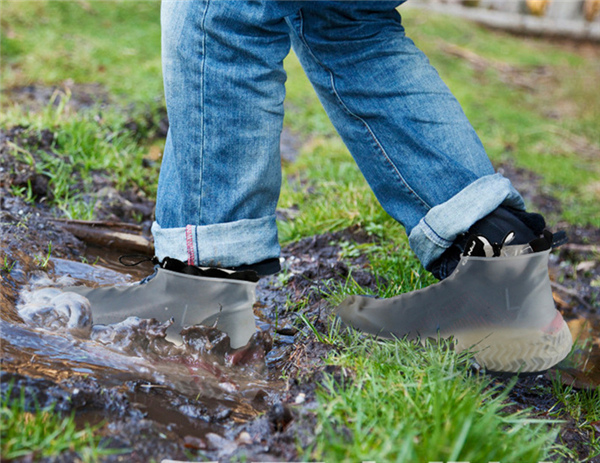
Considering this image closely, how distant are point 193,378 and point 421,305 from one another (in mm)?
718

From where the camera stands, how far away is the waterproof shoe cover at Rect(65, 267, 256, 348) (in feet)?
5.34

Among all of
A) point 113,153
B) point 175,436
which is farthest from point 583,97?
point 175,436

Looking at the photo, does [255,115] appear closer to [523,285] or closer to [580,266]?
[523,285]

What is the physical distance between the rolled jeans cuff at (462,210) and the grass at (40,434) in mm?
1069

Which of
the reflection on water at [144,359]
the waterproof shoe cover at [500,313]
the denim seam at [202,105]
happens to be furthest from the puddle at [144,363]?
the waterproof shoe cover at [500,313]

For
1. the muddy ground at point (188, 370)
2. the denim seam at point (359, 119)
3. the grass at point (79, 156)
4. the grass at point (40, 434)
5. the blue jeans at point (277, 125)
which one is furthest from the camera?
the grass at point (79, 156)

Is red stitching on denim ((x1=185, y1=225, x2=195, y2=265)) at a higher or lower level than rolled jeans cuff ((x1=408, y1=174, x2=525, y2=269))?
lower

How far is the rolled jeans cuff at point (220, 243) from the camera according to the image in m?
1.58

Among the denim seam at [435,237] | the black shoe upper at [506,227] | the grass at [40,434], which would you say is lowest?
the grass at [40,434]

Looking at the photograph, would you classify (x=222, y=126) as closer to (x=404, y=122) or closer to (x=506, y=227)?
(x=404, y=122)

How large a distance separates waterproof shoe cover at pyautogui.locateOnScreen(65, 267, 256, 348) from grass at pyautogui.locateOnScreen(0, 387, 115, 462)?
48cm

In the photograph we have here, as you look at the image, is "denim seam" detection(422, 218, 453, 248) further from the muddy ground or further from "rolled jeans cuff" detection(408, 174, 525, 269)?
the muddy ground

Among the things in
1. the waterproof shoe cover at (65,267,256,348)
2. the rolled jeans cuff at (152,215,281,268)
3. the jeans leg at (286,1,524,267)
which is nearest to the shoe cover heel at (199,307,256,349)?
the waterproof shoe cover at (65,267,256,348)

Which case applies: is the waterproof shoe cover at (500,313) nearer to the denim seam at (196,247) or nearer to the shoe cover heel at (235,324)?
the shoe cover heel at (235,324)
